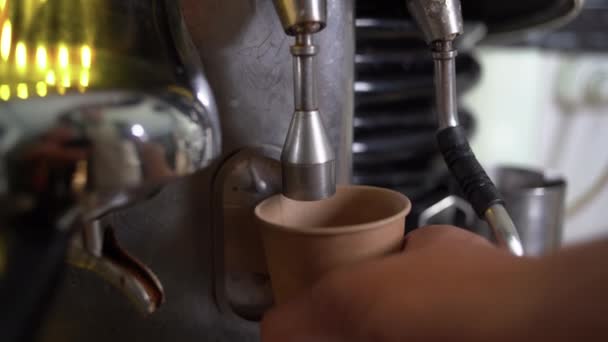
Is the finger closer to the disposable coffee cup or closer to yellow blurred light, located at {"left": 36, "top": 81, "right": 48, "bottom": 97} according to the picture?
the disposable coffee cup

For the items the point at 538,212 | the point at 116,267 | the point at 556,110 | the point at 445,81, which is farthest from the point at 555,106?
the point at 116,267

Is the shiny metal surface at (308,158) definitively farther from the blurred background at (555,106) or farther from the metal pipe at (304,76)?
the blurred background at (555,106)

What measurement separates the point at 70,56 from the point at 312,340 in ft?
0.41

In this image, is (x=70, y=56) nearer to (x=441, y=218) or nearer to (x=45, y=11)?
(x=45, y=11)

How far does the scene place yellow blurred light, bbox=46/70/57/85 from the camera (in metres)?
0.19

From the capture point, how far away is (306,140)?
0.78ft

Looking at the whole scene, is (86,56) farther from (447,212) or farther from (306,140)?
(447,212)

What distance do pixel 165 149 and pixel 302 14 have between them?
0.07m

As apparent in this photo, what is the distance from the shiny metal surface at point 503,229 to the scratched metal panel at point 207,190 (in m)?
0.08

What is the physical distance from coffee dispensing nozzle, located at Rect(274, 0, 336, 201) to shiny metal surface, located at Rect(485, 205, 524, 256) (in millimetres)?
69

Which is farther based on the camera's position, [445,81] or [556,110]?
[556,110]

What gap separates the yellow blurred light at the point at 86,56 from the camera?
0.19 meters

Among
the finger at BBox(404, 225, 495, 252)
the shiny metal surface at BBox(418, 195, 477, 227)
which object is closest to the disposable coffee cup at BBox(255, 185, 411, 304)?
the finger at BBox(404, 225, 495, 252)

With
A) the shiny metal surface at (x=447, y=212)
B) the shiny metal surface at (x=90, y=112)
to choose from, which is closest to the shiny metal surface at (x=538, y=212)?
the shiny metal surface at (x=447, y=212)
